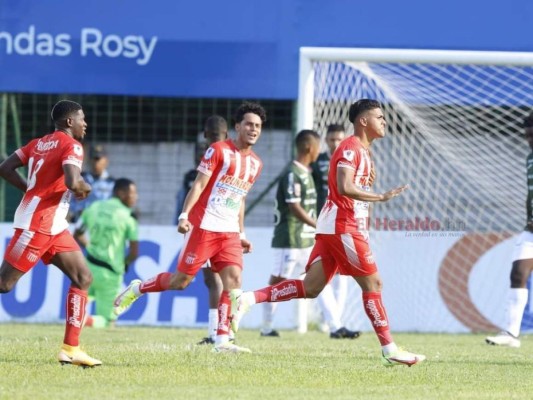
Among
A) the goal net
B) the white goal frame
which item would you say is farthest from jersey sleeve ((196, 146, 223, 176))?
the goal net

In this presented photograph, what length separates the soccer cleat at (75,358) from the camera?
862 cm

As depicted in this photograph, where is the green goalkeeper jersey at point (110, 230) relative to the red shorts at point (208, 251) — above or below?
above

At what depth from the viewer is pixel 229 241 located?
10.2m

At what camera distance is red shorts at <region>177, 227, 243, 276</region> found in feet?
32.8

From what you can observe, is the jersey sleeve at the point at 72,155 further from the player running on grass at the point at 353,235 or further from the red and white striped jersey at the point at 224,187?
the player running on grass at the point at 353,235

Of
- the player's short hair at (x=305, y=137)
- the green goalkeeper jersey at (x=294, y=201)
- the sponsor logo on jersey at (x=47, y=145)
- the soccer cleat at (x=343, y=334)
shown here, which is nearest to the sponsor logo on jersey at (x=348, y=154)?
the sponsor logo on jersey at (x=47, y=145)

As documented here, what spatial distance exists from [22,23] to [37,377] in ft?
31.2

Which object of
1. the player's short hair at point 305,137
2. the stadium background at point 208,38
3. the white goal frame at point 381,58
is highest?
the stadium background at point 208,38

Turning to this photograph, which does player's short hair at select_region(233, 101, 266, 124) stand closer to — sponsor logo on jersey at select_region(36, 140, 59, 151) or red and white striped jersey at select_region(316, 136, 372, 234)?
red and white striped jersey at select_region(316, 136, 372, 234)

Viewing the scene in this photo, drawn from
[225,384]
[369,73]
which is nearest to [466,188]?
[369,73]

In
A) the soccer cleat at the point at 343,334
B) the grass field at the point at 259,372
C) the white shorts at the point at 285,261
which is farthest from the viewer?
the white shorts at the point at 285,261

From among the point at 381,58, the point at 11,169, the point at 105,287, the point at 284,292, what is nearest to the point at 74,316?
the point at 11,169

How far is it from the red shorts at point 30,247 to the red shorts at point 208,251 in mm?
1519

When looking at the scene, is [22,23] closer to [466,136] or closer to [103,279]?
[103,279]
